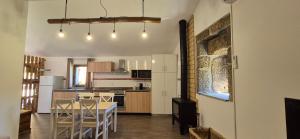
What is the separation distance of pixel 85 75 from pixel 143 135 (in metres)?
4.03

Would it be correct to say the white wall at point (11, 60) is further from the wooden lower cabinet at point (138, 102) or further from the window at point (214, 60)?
the wooden lower cabinet at point (138, 102)

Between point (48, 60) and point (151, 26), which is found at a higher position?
point (151, 26)

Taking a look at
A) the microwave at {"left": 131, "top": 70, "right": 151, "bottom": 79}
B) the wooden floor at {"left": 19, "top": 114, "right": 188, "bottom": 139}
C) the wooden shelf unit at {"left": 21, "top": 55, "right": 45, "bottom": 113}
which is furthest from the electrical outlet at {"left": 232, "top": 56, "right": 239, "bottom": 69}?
the wooden shelf unit at {"left": 21, "top": 55, "right": 45, "bottom": 113}

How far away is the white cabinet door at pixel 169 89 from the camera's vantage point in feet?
19.2

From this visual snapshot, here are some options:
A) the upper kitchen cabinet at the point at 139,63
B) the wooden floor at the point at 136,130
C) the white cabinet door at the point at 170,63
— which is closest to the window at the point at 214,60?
the wooden floor at the point at 136,130

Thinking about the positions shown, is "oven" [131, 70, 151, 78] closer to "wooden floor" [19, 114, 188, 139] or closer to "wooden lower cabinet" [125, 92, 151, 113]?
"wooden lower cabinet" [125, 92, 151, 113]

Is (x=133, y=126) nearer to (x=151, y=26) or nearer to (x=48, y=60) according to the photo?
(x=151, y=26)

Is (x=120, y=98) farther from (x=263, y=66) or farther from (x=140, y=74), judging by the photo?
(x=263, y=66)

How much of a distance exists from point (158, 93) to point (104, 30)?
8.82 feet

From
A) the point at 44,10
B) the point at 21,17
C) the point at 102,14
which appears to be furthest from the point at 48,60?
the point at 21,17

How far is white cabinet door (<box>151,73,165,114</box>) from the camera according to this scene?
584 cm

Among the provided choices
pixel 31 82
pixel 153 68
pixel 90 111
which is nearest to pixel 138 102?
pixel 153 68

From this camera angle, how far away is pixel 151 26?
187 inches

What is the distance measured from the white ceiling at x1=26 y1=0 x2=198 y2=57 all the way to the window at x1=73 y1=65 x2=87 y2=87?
1.94 ft
